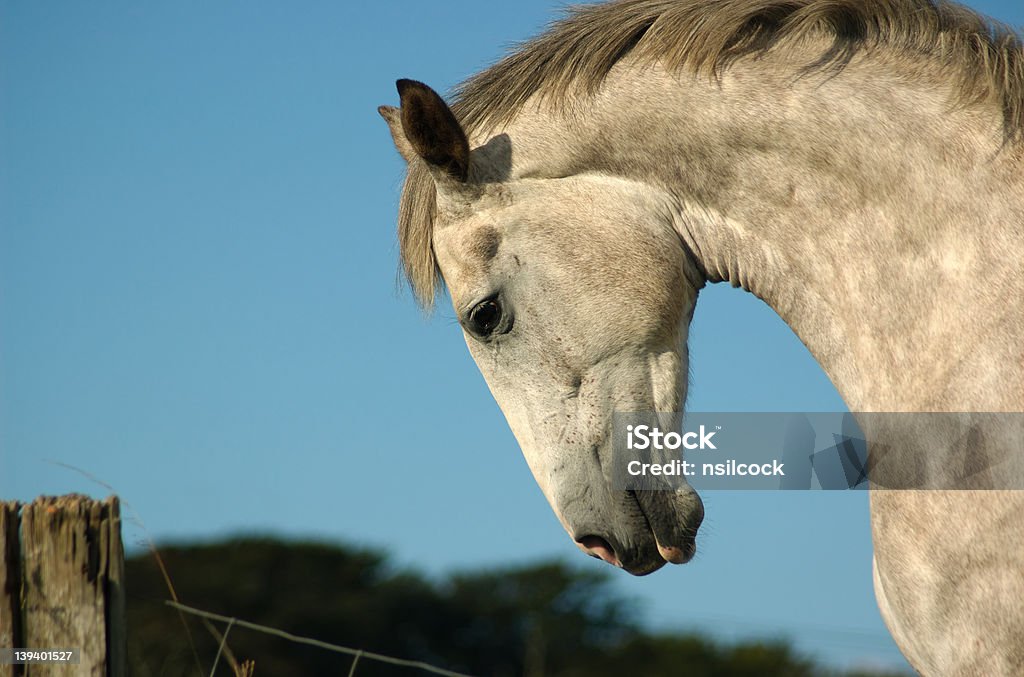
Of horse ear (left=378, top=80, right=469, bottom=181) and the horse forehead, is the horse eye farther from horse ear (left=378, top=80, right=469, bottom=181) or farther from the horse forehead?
horse ear (left=378, top=80, right=469, bottom=181)

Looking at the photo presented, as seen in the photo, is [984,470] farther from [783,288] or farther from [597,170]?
[597,170]

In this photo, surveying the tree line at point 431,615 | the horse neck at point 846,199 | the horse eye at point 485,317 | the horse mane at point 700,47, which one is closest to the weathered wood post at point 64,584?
the horse eye at point 485,317

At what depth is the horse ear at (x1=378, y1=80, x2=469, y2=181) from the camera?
9.60 feet

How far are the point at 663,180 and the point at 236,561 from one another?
30.6 meters

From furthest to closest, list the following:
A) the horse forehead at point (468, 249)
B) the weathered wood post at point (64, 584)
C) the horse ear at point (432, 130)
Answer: the horse forehead at point (468, 249) → the horse ear at point (432, 130) → the weathered wood post at point (64, 584)

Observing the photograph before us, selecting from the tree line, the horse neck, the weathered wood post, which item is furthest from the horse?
the tree line

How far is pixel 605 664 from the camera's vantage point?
3309 centimetres

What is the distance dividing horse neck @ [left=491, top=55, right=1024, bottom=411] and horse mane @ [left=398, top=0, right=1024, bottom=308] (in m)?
0.07

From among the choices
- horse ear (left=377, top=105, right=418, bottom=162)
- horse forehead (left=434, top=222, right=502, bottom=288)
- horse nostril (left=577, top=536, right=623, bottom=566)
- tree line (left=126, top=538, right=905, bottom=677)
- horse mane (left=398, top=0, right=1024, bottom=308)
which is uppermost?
horse mane (left=398, top=0, right=1024, bottom=308)

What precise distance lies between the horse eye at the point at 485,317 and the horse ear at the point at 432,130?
1.24 feet

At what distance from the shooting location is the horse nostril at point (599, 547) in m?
3.01

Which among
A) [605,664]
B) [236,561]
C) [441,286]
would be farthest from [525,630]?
[441,286]

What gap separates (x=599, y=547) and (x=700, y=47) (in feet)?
4.69

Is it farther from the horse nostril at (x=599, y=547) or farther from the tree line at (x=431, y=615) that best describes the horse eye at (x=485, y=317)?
the tree line at (x=431, y=615)
